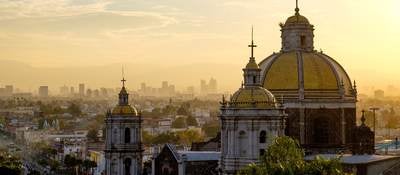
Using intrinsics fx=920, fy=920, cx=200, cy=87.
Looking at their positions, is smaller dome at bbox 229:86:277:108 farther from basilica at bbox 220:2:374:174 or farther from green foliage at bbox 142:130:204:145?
green foliage at bbox 142:130:204:145

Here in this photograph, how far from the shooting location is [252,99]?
3569 centimetres

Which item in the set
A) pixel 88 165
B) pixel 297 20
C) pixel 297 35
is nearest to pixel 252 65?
pixel 297 35

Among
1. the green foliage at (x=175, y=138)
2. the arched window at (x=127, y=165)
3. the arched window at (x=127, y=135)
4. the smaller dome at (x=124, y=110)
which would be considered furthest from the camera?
the green foliage at (x=175, y=138)

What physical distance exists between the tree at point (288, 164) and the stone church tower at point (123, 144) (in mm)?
20847

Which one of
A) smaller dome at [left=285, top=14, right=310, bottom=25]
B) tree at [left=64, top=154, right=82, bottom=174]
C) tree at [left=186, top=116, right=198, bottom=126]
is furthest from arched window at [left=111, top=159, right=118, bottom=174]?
tree at [left=186, top=116, right=198, bottom=126]

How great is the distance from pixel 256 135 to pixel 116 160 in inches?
563

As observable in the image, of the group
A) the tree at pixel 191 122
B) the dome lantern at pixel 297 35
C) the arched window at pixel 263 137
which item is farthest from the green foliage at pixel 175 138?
the arched window at pixel 263 137

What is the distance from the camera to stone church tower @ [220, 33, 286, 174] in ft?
117

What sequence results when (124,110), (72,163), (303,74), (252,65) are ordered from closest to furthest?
(252,65)
(303,74)
(124,110)
(72,163)

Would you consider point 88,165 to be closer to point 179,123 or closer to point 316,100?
point 316,100

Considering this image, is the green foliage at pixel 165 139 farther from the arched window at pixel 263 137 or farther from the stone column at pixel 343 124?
the arched window at pixel 263 137

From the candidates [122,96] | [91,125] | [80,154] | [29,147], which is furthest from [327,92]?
[91,125]

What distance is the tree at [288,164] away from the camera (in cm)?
2509

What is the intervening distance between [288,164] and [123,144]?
23.6m
